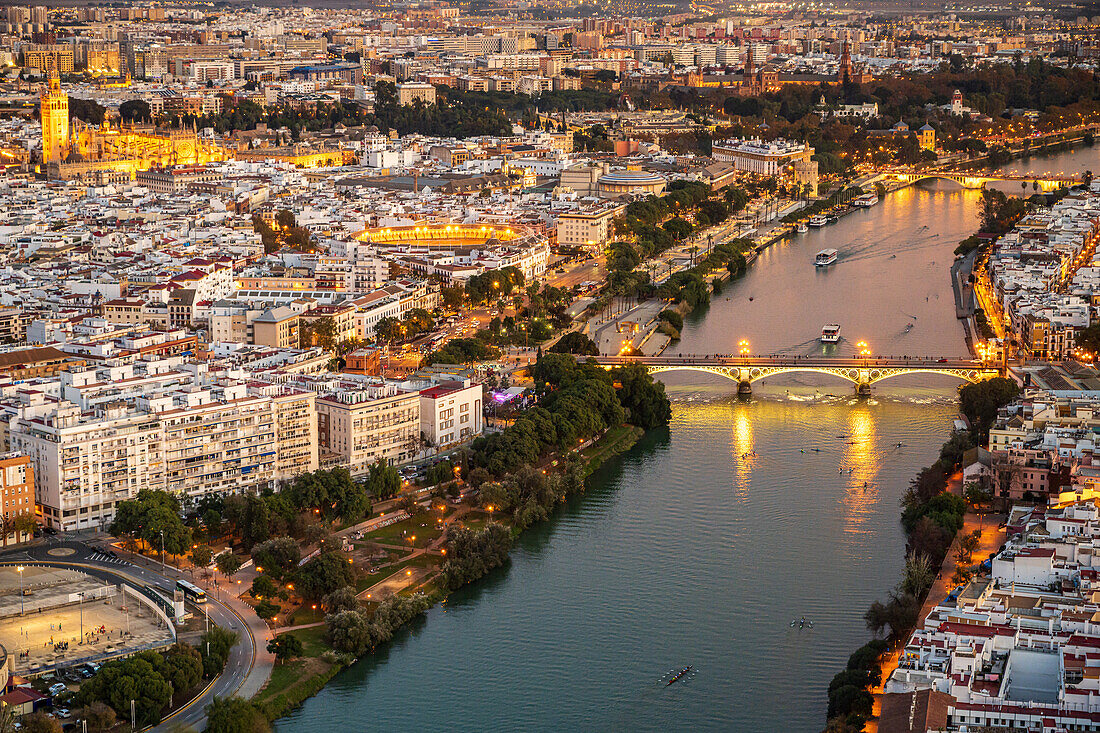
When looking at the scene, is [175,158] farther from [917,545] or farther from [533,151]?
[917,545]

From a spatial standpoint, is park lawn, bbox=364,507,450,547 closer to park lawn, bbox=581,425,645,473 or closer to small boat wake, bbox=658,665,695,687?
park lawn, bbox=581,425,645,473

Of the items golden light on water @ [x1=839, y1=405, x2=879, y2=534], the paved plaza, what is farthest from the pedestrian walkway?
the paved plaza

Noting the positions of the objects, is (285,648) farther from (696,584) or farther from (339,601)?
(696,584)

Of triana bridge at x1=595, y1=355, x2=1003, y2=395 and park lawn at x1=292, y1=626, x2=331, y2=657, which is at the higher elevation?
triana bridge at x1=595, y1=355, x2=1003, y2=395

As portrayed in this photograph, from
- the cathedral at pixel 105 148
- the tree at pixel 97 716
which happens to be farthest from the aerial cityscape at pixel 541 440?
the cathedral at pixel 105 148

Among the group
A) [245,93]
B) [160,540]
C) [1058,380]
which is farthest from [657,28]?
[160,540]

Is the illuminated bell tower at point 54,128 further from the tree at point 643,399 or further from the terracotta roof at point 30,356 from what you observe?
the tree at point 643,399
